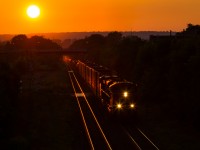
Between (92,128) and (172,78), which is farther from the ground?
(172,78)

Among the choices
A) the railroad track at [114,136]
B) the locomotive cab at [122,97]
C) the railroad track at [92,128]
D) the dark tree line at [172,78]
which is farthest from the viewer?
the locomotive cab at [122,97]

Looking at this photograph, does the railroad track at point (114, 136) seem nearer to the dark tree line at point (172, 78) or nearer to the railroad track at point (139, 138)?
the railroad track at point (139, 138)

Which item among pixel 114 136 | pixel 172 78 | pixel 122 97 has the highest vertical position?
pixel 172 78

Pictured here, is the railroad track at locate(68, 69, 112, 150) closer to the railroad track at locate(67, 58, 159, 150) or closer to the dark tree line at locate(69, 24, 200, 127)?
the railroad track at locate(67, 58, 159, 150)

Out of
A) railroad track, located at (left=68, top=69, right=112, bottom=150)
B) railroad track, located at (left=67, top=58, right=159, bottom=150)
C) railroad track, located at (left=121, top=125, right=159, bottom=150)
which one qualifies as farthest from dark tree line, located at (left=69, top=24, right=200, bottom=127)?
railroad track, located at (left=68, top=69, right=112, bottom=150)

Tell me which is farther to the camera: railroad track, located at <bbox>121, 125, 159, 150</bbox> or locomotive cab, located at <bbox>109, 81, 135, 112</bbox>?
locomotive cab, located at <bbox>109, 81, 135, 112</bbox>

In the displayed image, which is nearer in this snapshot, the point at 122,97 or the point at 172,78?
the point at 122,97

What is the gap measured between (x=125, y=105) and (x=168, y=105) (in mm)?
8183

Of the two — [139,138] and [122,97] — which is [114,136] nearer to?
[139,138]

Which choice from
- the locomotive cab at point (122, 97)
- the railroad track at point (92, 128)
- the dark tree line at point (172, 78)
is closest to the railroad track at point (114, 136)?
the railroad track at point (92, 128)

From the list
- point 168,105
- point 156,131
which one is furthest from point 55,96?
point 156,131

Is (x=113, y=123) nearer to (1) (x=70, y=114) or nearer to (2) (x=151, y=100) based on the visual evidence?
(1) (x=70, y=114)

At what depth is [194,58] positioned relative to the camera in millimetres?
37562

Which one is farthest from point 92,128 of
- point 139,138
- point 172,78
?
point 172,78
